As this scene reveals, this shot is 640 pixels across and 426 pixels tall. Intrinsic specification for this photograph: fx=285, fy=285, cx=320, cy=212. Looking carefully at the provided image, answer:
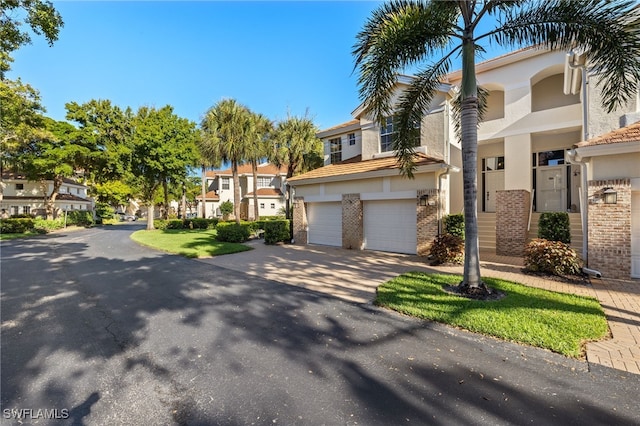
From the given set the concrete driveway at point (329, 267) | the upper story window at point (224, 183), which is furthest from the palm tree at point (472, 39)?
the upper story window at point (224, 183)

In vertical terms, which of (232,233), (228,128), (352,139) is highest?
(228,128)

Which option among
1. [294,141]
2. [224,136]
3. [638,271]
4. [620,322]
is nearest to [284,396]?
[620,322]

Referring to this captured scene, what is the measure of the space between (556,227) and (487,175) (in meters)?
5.89

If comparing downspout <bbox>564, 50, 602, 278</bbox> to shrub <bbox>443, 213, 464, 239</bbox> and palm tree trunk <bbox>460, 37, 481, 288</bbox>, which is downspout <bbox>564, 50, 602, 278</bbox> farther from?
palm tree trunk <bbox>460, 37, 481, 288</bbox>

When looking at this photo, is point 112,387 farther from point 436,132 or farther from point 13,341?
point 436,132

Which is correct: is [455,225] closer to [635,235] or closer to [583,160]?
[583,160]

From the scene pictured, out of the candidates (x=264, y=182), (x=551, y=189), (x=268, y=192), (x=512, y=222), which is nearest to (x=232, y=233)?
(x=512, y=222)

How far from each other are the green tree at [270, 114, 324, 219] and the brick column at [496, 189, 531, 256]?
43.4ft

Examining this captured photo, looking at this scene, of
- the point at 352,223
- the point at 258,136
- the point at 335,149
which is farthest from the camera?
the point at 258,136

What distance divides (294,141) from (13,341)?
18180mm

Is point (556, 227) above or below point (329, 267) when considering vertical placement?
above

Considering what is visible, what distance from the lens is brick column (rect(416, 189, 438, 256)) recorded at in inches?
432

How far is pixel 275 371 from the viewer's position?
11.8 feet

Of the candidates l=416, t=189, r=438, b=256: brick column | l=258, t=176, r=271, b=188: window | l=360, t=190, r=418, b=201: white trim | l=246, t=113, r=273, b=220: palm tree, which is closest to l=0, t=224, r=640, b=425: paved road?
l=416, t=189, r=438, b=256: brick column
